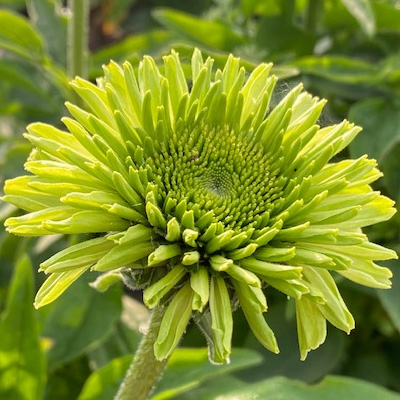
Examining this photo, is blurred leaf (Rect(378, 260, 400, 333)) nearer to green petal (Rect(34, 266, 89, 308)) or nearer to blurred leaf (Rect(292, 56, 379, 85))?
blurred leaf (Rect(292, 56, 379, 85))

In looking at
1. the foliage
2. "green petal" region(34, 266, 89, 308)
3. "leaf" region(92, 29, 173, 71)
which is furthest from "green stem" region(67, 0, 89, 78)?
"green petal" region(34, 266, 89, 308)

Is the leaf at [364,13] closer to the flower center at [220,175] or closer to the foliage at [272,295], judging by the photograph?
the foliage at [272,295]

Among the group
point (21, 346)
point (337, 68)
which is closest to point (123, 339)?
point (21, 346)

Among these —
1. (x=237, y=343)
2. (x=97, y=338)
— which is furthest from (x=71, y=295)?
(x=237, y=343)

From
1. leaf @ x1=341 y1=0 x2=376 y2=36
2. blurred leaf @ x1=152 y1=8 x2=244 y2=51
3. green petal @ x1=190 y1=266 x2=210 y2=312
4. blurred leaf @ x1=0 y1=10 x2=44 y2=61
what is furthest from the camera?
blurred leaf @ x1=152 y1=8 x2=244 y2=51

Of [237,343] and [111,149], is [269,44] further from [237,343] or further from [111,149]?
[111,149]

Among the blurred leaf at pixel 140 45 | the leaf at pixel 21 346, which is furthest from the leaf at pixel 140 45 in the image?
the leaf at pixel 21 346
